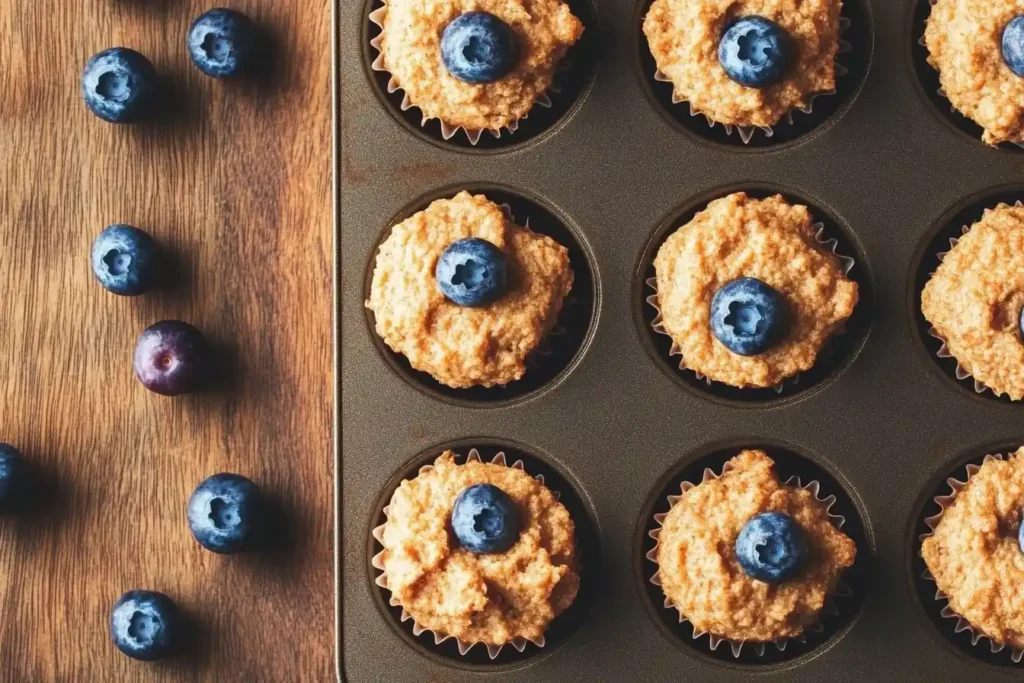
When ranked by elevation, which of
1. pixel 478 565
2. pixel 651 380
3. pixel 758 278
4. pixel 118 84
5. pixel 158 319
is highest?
pixel 118 84

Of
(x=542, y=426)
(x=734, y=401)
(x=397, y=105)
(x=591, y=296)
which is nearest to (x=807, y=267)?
(x=734, y=401)

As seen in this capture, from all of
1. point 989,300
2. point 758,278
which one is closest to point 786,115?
point 758,278

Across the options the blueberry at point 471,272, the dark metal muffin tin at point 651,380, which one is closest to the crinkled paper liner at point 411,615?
the dark metal muffin tin at point 651,380

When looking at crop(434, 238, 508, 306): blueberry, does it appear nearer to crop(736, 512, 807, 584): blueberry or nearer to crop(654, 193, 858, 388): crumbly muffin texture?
crop(654, 193, 858, 388): crumbly muffin texture

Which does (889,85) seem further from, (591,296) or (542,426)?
(542,426)

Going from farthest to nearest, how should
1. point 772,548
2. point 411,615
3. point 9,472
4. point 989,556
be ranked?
point 9,472 < point 411,615 < point 989,556 < point 772,548

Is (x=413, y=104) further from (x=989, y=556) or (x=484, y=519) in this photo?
(x=989, y=556)

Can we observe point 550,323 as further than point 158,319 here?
No
